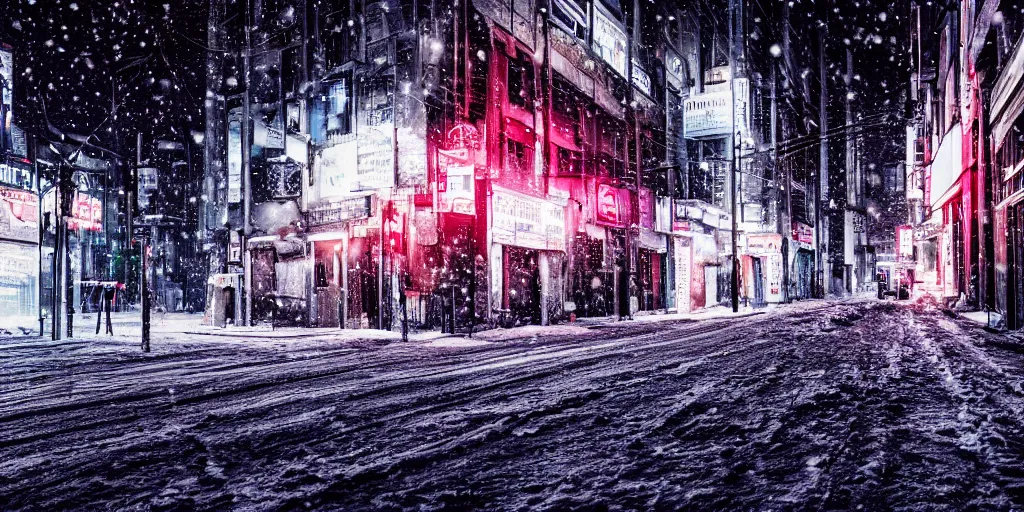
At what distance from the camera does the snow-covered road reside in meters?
4.30

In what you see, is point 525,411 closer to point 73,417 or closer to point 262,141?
point 73,417

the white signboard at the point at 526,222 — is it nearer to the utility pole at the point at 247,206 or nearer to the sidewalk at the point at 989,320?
the utility pole at the point at 247,206

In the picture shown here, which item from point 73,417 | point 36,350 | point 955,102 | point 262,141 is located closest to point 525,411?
point 73,417

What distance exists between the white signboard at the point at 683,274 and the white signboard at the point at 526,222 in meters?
12.4

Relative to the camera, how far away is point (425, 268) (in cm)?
1997

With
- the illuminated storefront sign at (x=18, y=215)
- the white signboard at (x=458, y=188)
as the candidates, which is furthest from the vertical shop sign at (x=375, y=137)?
the illuminated storefront sign at (x=18, y=215)

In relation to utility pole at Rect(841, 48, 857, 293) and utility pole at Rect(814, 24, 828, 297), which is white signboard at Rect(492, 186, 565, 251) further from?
utility pole at Rect(841, 48, 857, 293)

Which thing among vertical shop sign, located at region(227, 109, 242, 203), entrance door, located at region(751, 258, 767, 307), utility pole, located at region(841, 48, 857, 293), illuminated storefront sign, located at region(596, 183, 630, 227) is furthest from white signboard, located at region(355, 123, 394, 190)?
utility pole, located at region(841, 48, 857, 293)

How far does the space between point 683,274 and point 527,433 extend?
31.7 metres

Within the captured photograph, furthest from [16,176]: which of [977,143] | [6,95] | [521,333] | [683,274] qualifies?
[977,143]

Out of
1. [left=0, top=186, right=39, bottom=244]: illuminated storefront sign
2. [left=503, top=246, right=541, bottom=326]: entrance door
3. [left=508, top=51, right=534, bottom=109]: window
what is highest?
[left=508, top=51, right=534, bottom=109]: window

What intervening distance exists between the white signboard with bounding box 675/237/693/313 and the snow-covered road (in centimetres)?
2425

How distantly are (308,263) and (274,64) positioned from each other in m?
7.20

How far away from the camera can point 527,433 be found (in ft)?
19.5
